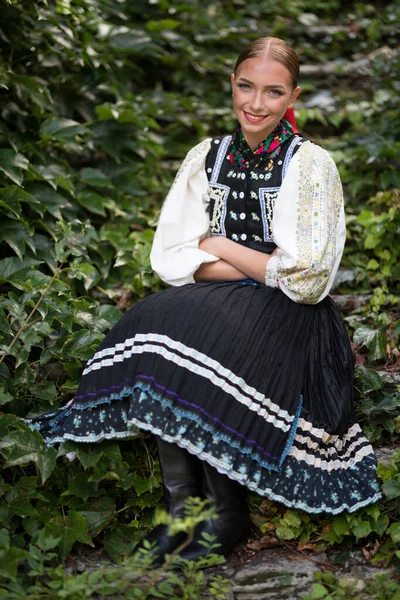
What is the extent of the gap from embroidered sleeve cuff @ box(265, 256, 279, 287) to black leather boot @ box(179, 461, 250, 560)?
0.57 meters

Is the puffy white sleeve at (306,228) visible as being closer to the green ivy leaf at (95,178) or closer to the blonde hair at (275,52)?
the blonde hair at (275,52)

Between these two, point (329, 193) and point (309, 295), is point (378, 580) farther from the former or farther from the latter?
point (329, 193)

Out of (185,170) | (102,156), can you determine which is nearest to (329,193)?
(185,170)

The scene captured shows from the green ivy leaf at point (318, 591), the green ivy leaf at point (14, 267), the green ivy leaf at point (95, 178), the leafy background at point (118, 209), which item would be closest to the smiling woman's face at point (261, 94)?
the leafy background at point (118, 209)

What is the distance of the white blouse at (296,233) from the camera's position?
2.17m

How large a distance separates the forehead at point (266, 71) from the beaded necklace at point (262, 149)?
0.15 metres

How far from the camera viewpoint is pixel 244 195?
2350 millimetres

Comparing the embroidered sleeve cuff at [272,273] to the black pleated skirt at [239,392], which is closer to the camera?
the black pleated skirt at [239,392]

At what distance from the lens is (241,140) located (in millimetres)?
2400

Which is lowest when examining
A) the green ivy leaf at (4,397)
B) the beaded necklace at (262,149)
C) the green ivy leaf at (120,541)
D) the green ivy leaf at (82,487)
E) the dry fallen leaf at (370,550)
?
the green ivy leaf at (120,541)

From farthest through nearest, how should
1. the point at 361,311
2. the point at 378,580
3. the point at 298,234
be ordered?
1. the point at 361,311
2. the point at 298,234
3. the point at 378,580

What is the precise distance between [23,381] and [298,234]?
1.00 m

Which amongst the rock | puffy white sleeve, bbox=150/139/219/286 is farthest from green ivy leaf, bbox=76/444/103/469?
puffy white sleeve, bbox=150/139/219/286

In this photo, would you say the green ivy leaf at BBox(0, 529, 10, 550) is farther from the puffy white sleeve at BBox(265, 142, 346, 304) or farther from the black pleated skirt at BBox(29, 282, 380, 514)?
the puffy white sleeve at BBox(265, 142, 346, 304)
